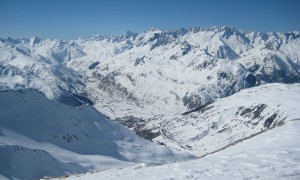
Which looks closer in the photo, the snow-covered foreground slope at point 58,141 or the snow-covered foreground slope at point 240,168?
the snow-covered foreground slope at point 240,168

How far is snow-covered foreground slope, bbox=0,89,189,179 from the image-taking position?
116 metres

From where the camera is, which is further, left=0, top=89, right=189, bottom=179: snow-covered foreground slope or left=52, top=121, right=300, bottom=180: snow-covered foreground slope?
left=0, top=89, right=189, bottom=179: snow-covered foreground slope

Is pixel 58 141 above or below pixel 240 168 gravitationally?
above

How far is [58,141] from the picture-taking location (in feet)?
489

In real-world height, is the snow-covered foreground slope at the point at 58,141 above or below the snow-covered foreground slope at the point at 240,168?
above

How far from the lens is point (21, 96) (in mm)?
160625

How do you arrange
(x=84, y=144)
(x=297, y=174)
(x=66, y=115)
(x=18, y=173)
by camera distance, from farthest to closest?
1. (x=66, y=115)
2. (x=84, y=144)
3. (x=18, y=173)
4. (x=297, y=174)

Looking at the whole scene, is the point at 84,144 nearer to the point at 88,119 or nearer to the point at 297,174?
the point at 88,119

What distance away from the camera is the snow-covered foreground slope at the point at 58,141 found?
379 feet

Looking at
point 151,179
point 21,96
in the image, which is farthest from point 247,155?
point 21,96

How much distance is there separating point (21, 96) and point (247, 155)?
14086 cm

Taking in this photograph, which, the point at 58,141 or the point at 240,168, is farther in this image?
the point at 58,141

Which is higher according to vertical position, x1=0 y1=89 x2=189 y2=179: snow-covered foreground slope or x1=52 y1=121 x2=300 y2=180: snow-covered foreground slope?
x1=0 y1=89 x2=189 y2=179: snow-covered foreground slope

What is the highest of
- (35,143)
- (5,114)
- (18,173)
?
(5,114)
